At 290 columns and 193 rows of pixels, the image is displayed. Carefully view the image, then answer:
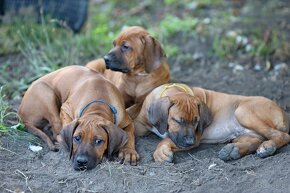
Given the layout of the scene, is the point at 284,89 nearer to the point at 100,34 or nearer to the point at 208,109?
the point at 208,109

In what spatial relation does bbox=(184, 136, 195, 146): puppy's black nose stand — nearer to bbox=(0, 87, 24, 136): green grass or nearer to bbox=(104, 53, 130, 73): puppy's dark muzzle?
bbox=(104, 53, 130, 73): puppy's dark muzzle

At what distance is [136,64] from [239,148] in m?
2.05

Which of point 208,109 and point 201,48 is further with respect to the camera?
point 201,48

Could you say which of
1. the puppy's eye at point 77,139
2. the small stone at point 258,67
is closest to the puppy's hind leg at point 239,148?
the puppy's eye at point 77,139

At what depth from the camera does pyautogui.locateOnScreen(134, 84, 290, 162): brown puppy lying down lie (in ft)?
24.0

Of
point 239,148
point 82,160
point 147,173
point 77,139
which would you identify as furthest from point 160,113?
point 82,160

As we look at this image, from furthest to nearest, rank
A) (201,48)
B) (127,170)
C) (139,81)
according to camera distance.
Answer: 1. (201,48)
2. (139,81)
3. (127,170)

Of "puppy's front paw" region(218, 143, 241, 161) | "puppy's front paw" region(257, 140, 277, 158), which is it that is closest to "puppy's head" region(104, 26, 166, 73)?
"puppy's front paw" region(218, 143, 241, 161)

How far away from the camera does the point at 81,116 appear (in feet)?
23.9

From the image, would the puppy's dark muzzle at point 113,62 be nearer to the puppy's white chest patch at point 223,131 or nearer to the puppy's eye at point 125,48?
the puppy's eye at point 125,48

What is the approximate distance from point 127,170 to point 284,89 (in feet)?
12.5

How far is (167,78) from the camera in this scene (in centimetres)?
905

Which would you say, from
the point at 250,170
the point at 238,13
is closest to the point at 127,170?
the point at 250,170

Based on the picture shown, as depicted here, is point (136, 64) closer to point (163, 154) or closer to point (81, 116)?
point (81, 116)
